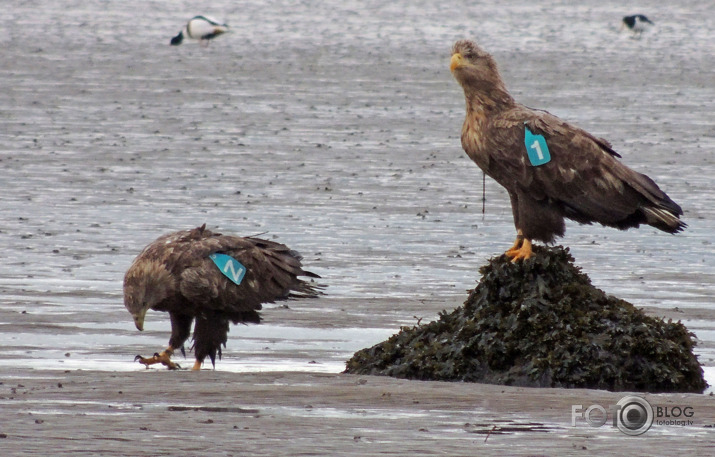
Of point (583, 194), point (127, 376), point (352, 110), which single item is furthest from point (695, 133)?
point (127, 376)

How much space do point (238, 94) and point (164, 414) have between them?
20148mm

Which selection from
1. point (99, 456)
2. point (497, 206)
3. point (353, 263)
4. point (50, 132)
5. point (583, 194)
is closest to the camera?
point (99, 456)

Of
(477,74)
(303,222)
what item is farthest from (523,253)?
(303,222)

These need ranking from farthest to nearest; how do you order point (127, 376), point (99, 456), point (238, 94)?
point (238, 94), point (127, 376), point (99, 456)

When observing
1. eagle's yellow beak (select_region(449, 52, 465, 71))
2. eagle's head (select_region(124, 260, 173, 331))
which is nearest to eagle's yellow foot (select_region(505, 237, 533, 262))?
eagle's yellow beak (select_region(449, 52, 465, 71))

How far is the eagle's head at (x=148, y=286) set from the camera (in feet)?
28.9

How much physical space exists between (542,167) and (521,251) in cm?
52

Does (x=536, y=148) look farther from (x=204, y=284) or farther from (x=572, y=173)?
(x=204, y=284)

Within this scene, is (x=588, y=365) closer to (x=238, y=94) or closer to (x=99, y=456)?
(x=99, y=456)

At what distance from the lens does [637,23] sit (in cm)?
4472

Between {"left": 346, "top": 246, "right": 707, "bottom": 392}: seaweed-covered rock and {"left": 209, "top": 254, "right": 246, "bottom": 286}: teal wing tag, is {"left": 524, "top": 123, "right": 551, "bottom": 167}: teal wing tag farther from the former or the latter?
{"left": 209, "top": 254, "right": 246, "bottom": 286}: teal wing tag

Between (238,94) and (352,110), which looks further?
(238,94)

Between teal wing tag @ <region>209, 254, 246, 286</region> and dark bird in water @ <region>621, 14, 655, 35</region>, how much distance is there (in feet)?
116

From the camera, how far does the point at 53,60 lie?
3183 cm
